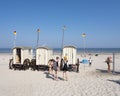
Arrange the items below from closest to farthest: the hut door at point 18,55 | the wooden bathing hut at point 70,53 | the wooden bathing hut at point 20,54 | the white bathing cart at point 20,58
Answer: the wooden bathing hut at point 70,53 → the white bathing cart at point 20,58 → the wooden bathing hut at point 20,54 → the hut door at point 18,55

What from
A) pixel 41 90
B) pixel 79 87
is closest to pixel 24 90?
pixel 41 90

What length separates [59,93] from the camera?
1155 cm

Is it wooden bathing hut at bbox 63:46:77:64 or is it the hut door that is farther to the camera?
the hut door

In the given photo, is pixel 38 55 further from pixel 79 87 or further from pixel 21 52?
pixel 79 87

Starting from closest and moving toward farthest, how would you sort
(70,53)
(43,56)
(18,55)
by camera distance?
(70,53) → (43,56) → (18,55)

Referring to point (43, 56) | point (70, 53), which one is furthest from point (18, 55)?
point (70, 53)

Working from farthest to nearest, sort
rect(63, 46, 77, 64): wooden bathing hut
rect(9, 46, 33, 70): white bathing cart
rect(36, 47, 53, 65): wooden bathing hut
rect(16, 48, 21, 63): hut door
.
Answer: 1. rect(16, 48, 21, 63): hut door
2. rect(9, 46, 33, 70): white bathing cart
3. rect(36, 47, 53, 65): wooden bathing hut
4. rect(63, 46, 77, 64): wooden bathing hut

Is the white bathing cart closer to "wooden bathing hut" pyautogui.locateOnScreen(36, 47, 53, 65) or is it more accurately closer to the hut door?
the hut door

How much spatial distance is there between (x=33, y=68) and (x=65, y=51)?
3312mm

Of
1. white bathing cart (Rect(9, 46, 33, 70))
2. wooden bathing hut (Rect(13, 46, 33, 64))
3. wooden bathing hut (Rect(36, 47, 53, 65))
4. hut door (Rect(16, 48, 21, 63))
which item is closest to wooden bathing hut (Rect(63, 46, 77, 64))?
wooden bathing hut (Rect(36, 47, 53, 65))

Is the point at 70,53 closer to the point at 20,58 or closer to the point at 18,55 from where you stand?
the point at 20,58


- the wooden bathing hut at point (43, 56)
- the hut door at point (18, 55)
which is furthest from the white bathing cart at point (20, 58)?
the wooden bathing hut at point (43, 56)

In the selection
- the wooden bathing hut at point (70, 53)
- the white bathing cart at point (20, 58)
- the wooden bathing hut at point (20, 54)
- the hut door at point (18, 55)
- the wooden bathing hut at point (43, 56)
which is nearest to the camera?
the wooden bathing hut at point (70, 53)

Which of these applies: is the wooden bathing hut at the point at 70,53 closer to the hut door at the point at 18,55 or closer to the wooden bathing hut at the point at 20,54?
the wooden bathing hut at the point at 20,54
